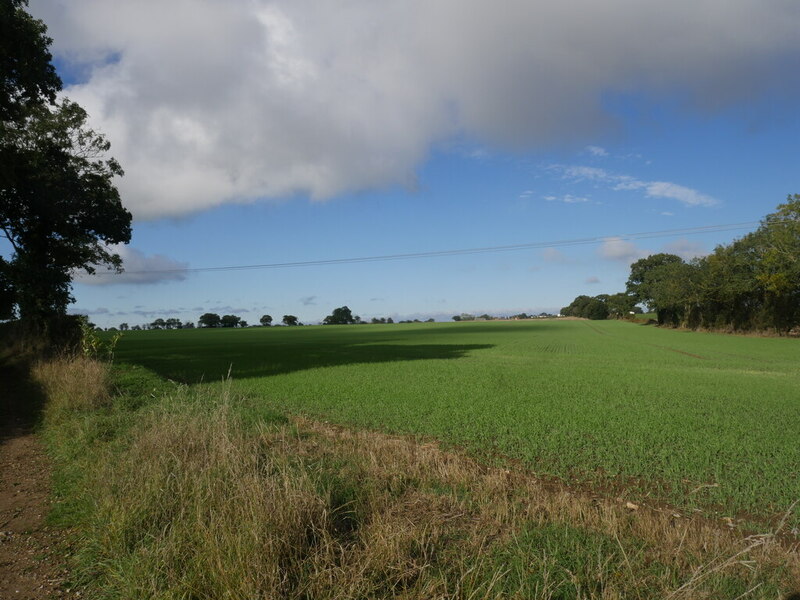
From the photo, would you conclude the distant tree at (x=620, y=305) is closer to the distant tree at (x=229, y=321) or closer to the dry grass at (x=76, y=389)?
the distant tree at (x=229, y=321)

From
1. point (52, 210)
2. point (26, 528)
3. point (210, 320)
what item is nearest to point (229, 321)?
point (210, 320)

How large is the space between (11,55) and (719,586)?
21.9 meters

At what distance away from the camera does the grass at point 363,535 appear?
371 centimetres

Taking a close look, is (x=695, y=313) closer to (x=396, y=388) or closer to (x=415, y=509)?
(x=396, y=388)

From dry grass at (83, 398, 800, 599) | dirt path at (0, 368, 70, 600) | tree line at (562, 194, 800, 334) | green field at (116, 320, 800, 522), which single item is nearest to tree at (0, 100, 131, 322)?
green field at (116, 320, 800, 522)

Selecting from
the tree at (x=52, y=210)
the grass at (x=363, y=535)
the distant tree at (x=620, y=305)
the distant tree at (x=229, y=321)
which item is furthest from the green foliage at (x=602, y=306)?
the grass at (x=363, y=535)

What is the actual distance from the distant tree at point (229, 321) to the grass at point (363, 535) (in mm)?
115899

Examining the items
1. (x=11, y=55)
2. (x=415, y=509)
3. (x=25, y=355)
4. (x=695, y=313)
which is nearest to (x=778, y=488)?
(x=415, y=509)

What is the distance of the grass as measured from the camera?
3707 mm

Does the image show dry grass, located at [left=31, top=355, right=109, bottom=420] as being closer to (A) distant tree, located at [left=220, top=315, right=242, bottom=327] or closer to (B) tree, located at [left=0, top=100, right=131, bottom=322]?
(B) tree, located at [left=0, top=100, right=131, bottom=322]

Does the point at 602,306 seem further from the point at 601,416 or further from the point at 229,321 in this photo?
the point at 601,416

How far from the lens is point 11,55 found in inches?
605

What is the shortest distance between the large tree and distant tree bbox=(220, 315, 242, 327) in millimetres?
97537

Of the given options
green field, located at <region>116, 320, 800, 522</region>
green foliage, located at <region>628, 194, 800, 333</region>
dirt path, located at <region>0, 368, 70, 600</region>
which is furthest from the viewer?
green foliage, located at <region>628, 194, 800, 333</region>
